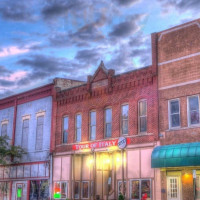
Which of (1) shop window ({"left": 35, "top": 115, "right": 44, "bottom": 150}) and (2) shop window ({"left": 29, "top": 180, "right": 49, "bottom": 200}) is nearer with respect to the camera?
(2) shop window ({"left": 29, "top": 180, "right": 49, "bottom": 200})

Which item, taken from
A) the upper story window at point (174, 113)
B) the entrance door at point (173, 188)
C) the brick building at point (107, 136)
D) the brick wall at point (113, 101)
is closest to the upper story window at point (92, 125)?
the brick building at point (107, 136)

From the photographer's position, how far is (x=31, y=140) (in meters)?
36.8

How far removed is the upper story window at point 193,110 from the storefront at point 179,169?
5.23 feet

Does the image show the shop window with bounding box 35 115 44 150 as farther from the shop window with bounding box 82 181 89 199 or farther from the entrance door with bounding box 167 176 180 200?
the entrance door with bounding box 167 176 180 200

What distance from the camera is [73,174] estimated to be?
31469 millimetres

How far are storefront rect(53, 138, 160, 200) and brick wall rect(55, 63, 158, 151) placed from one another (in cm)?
87

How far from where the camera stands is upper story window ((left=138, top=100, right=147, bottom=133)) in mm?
27094

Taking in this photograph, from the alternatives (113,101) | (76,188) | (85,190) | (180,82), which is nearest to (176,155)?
(180,82)

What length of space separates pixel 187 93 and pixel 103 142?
7982 mm

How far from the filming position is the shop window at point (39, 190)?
33.6m

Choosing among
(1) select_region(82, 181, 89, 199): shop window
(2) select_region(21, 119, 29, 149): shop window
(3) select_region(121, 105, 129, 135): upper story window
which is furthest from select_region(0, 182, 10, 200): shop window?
(3) select_region(121, 105, 129, 135): upper story window

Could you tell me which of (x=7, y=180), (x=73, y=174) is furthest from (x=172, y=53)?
(x=7, y=180)

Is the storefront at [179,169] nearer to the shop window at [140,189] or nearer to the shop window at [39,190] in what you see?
the shop window at [140,189]

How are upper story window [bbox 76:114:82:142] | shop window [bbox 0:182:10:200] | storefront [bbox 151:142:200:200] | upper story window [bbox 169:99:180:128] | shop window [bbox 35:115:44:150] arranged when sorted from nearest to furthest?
storefront [bbox 151:142:200:200] → upper story window [bbox 169:99:180:128] → upper story window [bbox 76:114:82:142] → shop window [bbox 35:115:44:150] → shop window [bbox 0:182:10:200]
